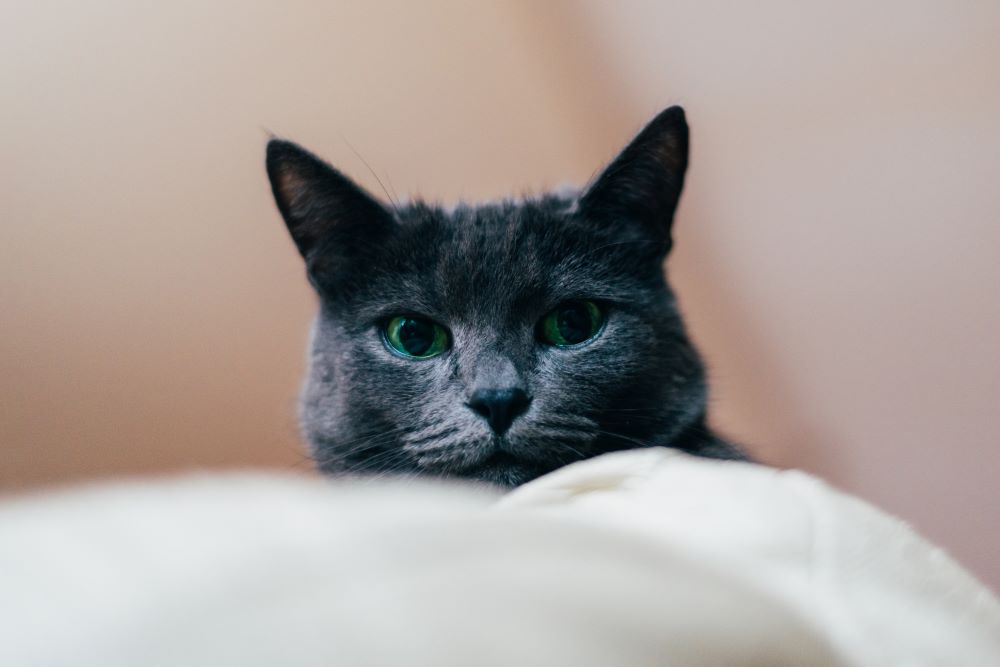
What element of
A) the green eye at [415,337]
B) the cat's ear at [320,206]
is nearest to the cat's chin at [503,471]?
the green eye at [415,337]

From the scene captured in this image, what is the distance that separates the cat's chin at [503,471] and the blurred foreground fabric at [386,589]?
40 cm

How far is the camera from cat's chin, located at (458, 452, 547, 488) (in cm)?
75

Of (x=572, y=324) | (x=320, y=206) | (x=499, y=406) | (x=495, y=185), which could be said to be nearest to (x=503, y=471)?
(x=499, y=406)

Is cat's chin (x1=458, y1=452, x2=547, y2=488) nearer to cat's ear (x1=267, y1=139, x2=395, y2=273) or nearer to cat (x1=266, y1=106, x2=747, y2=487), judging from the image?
cat (x1=266, y1=106, x2=747, y2=487)

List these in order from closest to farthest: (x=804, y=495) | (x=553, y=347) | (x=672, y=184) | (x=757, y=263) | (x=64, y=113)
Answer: (x=804, y=495) < (x=553, y=347) < (x=672, y=184) < (x=64, y=113) < (x=757, y=263)

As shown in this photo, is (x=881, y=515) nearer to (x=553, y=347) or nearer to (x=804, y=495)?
(x=804, y=495)

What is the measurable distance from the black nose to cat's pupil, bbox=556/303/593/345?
0.15m

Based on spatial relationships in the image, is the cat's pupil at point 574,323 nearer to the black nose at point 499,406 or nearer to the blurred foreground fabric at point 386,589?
the black nose at point 499,406

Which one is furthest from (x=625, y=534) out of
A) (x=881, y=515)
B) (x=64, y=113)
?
(x=64, y=113)

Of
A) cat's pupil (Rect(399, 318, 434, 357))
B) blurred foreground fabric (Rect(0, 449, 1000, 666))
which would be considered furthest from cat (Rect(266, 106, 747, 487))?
blurred foreground fabric (Rect(0, 449, 1000, 666))

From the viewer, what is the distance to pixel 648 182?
96 cm

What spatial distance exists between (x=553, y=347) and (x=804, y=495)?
18.2 inches

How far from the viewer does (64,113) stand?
4.53 feet

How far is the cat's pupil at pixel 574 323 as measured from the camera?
2.87ft
